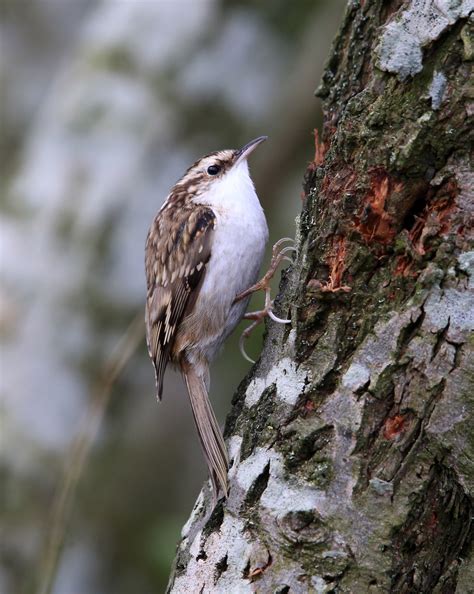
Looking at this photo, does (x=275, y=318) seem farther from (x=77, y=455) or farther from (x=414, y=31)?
(x=77, y=455)

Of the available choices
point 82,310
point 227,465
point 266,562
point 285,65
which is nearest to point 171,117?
point 285,65

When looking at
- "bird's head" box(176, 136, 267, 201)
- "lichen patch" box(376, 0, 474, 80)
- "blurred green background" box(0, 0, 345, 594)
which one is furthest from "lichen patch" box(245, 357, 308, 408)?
"blurred green background" box(0, 0, 345, 594)

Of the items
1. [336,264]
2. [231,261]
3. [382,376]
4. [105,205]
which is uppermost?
[105,205]

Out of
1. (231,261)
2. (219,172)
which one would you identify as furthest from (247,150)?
(231,261)

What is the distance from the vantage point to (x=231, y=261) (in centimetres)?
316

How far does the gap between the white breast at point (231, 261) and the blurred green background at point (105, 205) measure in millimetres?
1084

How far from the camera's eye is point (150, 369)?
14.6 ft

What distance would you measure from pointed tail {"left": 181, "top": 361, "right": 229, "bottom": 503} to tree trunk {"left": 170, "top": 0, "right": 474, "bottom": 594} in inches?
3.4

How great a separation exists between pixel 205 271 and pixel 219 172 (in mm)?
435

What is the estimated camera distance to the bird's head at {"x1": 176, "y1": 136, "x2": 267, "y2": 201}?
132 inches

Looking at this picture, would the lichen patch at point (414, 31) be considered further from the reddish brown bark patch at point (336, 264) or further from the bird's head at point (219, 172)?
the bird's head at point (219, 172)

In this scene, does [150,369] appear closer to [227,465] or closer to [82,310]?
[82,310]

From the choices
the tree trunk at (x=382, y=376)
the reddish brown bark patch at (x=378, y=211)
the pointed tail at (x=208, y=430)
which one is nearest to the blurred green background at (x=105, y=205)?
the pointed tail at (x=208, y=430)

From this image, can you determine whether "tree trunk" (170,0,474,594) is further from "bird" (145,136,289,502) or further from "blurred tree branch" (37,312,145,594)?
"blurred tree branch" (37,312,145,594)
